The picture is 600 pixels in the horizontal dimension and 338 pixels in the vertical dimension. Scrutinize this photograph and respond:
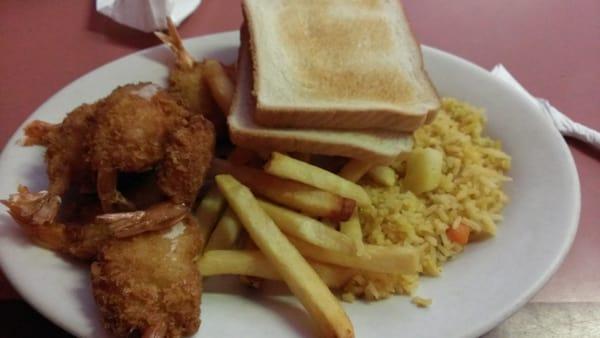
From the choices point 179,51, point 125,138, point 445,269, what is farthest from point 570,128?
point 125,138

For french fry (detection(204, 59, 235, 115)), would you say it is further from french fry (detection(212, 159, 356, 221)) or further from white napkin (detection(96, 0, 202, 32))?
white napkin (detection(96, 0, 202, 32))

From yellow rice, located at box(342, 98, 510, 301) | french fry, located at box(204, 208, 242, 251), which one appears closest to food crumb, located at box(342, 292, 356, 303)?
yellow rice, located at box(342, 98, 510, 301)

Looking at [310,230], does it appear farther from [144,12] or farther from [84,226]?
[144,12]

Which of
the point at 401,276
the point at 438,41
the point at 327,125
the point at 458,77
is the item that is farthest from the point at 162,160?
the point at 438,41

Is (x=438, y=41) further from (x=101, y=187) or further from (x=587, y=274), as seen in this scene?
(x=101, y=187)

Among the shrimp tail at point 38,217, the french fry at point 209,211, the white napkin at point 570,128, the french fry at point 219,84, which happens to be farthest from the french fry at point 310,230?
the white napkin at point 570,128

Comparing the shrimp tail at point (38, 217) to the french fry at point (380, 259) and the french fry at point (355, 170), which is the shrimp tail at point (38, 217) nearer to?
the french fry at point (380, 259)
